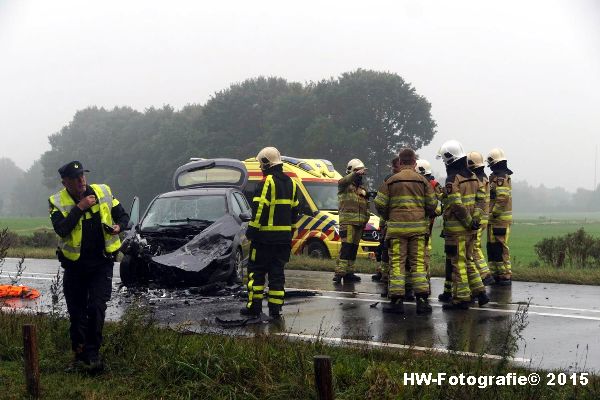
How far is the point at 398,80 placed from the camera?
2003 inches

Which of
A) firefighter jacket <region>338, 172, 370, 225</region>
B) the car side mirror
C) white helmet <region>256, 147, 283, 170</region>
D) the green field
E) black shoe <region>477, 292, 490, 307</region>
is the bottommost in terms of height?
the green field

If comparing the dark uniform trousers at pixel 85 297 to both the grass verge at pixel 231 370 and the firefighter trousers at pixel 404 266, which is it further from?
the firefighter trousers at pixel 404 266

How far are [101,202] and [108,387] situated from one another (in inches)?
62.5

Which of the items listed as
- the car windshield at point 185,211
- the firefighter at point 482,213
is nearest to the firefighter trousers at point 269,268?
the firefighter at point 482,213

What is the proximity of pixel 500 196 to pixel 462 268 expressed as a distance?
113 inches

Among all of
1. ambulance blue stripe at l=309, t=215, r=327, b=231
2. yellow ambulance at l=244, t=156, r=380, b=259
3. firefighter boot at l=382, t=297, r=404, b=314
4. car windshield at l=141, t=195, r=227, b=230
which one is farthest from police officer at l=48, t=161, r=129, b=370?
ambulance blue stripe at l=309, t=215, r=327, b=231

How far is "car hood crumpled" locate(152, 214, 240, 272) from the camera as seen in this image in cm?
1016

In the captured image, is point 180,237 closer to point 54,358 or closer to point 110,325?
point 110,325

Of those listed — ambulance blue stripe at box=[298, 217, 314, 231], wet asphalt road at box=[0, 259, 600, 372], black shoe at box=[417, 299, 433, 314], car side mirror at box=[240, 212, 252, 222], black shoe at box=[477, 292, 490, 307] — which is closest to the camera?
wet asphalt road at box=[0, 259, 600, 372]

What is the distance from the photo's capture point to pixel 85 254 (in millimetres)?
6031

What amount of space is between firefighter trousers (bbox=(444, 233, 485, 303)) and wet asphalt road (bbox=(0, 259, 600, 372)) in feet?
0.84

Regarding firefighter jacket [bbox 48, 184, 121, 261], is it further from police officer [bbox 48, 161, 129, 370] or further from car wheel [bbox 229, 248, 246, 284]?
car wheel [bbox 229, 248, 246, 284]

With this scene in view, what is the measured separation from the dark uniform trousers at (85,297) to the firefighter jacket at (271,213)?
2.49 m

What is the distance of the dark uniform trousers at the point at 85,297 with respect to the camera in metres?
6.03
